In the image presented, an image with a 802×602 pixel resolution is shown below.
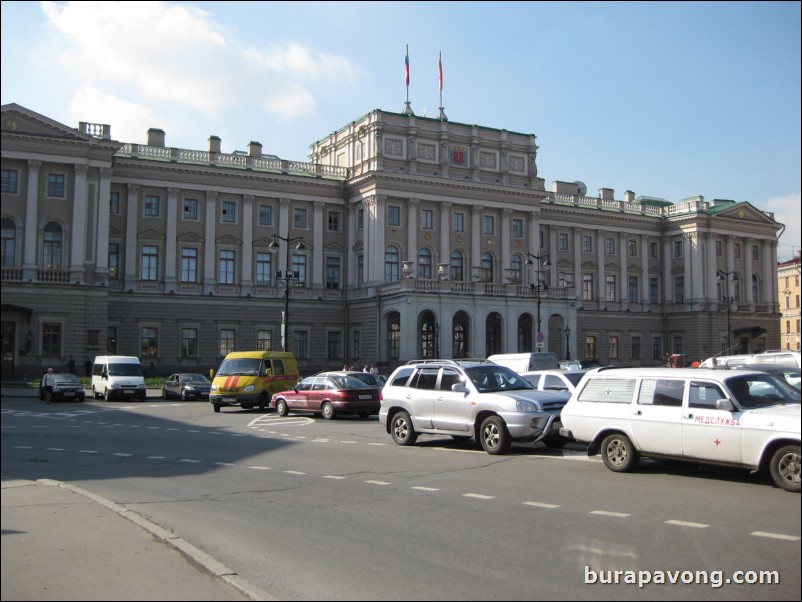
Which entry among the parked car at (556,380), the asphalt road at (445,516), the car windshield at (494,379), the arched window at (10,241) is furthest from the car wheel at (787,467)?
the arched window at (10,241)

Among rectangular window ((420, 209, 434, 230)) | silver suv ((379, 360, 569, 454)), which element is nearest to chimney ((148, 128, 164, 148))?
rectangular window ((420, 209, 434, 230))

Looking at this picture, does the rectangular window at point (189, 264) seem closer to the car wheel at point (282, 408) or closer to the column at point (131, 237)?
the column at point (131, 237)

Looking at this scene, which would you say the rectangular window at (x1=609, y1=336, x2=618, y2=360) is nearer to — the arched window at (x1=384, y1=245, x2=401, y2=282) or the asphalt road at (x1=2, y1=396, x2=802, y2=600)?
the arched window at (x1=384, y1=245, x2=401, y2=282)

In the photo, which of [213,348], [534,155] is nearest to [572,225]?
[534,155]

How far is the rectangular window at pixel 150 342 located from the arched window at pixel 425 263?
69.2 ft

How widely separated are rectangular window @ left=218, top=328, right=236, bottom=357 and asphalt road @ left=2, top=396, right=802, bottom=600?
136 ft

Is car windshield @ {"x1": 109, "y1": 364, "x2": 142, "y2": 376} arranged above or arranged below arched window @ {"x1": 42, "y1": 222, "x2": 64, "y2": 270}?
A: below

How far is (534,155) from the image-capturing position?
6969 cm

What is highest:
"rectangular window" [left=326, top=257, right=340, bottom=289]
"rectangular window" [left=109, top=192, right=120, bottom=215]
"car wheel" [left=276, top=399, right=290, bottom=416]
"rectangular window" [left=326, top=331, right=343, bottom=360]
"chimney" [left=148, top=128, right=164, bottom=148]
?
"chimney" [left=148, top=128, right=164, bottom=148]

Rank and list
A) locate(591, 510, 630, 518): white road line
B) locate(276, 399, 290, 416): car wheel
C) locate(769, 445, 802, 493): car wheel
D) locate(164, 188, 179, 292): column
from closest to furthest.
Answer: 1. locate(591, 510, 630, 518): white road line
2. locate(769, 445, 802, 493): car wheel
3. locate(276, 399, 290, 416): car wheel
4. locate(164, 188, 179, 292): column

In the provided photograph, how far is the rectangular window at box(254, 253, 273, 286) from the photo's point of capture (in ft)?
208

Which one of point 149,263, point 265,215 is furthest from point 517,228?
point 149,263

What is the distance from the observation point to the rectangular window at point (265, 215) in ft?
209

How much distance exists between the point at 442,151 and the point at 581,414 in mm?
52388
